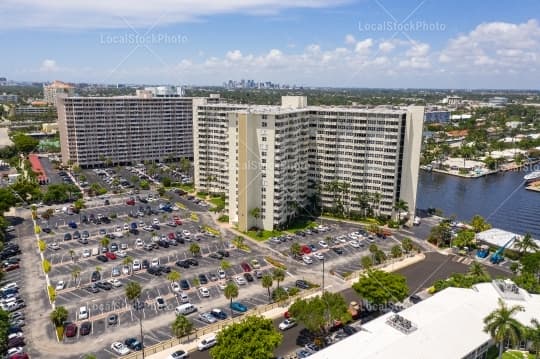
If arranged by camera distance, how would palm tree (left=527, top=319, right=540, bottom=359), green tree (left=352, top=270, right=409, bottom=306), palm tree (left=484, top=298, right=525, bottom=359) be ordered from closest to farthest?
palm tree (left=484, top=298, right=525, bottom=359)
palm tree (left=527, top=319, right=540, bottom=359)
green tree (left=352, top=270, right=409, bottom=306)

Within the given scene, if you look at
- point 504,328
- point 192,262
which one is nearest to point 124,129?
point 192,262

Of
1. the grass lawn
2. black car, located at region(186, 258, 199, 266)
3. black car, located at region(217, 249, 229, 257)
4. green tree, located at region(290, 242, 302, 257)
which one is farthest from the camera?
the grass lawn

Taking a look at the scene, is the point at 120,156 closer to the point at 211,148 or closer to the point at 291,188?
the point at 211,148

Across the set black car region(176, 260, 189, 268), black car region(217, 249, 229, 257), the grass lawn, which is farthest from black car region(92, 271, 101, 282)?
the grass lawn

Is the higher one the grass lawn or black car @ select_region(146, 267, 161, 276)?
the grass lawn

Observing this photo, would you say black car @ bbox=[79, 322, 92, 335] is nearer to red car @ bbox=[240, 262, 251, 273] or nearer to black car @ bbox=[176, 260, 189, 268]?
black car @ bbox=[176, 260, 189, 268]

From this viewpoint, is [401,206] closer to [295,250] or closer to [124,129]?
[295,250]

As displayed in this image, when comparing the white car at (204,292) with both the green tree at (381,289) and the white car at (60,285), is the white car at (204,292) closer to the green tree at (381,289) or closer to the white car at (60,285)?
the white car at (60,285)

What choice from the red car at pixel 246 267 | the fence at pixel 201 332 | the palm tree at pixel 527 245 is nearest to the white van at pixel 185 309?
the fence at pixel 201 332
